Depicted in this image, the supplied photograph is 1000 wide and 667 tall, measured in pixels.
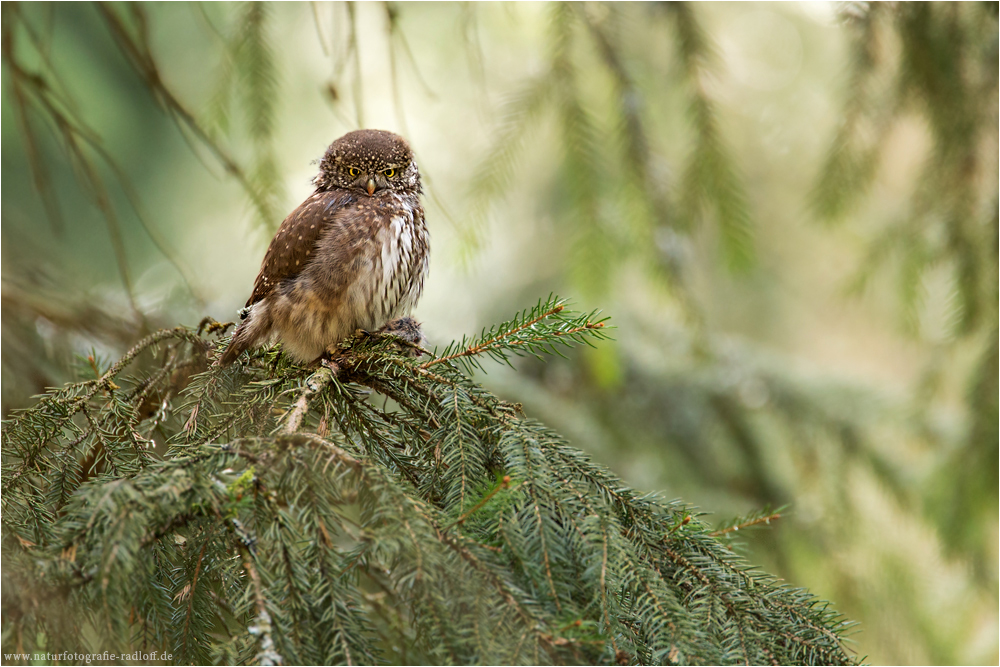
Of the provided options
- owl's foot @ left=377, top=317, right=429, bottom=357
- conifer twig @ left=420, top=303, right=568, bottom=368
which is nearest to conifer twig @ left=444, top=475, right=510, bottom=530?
conifer twig @ left=420, top=303, right=568, bottom=368

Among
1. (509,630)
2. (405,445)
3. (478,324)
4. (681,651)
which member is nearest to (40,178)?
(405,445)

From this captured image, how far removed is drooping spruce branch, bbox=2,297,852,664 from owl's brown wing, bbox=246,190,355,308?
72 centimetres

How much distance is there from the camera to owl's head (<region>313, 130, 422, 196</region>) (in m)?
2.28

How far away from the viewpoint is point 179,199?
5.70 m

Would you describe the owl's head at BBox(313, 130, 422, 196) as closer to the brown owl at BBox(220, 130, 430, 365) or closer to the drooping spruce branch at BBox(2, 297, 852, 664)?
the brown owl at BBox(220, 130, 430, 365)

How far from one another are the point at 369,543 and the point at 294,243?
1.31 m

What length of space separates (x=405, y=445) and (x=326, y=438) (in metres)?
0.25

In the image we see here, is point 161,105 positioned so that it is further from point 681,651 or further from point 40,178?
point 681,651

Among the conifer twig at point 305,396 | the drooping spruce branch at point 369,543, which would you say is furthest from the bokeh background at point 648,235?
the conifer twig at point 305,396

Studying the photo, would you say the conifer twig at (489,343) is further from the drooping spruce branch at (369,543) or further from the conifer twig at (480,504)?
the conifer twig at (480,504)

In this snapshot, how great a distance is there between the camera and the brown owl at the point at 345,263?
204 centimetres

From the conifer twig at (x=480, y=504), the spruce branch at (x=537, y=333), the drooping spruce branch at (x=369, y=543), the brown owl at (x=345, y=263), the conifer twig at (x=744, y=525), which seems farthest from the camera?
the brown owl at (x=345, y=263)

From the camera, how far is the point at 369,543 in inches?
38.9

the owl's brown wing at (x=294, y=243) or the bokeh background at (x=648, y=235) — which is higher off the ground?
the bokeh background at (x=648, y=235)
